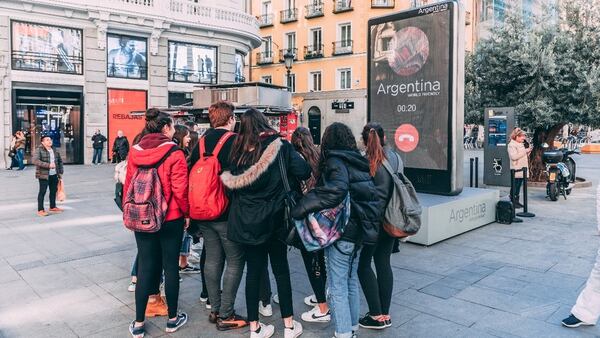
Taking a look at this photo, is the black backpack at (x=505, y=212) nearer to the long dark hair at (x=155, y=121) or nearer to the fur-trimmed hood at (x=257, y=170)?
the fur-trimmed hood at (x=257, y=170)

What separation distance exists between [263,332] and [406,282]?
6.73 feet

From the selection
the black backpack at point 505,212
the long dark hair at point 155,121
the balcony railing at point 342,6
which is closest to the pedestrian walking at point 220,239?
the long dark hair at point 155,121

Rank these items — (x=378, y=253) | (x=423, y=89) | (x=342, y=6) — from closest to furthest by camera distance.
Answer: (x=378, y=253) → (x=423, y=89) → (x=342, y=6)

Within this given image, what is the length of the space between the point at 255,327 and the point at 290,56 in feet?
57.3

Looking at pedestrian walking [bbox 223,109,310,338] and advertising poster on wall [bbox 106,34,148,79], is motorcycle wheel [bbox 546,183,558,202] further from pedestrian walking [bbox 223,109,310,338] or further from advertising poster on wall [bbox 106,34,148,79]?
advertising poster on wall [bbox 106,34,148,79]

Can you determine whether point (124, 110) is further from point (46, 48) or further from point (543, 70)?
point (543, 70)

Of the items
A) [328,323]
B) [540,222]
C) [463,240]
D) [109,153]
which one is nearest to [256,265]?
[328,323]

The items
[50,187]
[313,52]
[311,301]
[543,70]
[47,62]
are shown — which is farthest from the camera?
[313,52]

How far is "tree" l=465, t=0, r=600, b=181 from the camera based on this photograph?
12.5 meters

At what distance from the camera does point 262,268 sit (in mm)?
4121

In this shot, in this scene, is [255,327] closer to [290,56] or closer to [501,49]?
[501,49]

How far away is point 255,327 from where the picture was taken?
4.08m

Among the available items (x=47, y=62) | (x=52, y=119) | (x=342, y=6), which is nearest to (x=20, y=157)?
(x=52, y=119)

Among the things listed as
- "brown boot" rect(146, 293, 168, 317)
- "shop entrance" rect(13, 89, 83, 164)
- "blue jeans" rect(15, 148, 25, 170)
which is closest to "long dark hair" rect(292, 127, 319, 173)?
"brown boot" rect(146, 293, 168, 317)
